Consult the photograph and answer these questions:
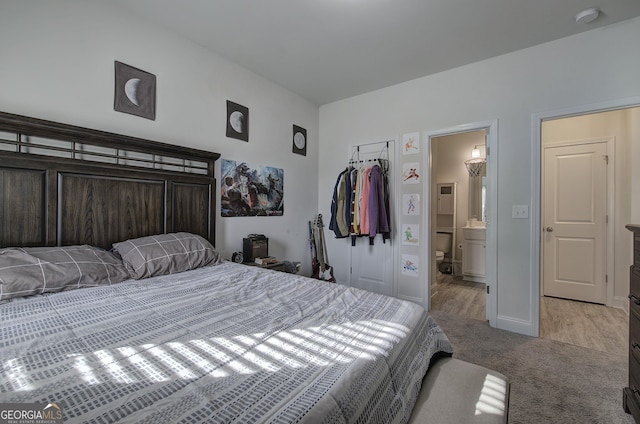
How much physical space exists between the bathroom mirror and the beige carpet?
244 centimetres

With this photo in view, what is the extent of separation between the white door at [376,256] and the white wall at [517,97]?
364 mm

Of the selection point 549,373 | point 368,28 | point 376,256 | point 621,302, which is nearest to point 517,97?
point 368,28

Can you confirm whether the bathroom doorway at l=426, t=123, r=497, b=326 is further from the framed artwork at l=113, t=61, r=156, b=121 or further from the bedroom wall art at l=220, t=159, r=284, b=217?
the framed artwork at l=113, t=61, r=156, b=121

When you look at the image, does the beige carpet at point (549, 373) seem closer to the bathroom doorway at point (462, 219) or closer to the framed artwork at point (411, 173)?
the bathroom doorway at point (462, 219)

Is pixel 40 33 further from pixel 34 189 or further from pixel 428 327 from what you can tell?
pixel 428 327

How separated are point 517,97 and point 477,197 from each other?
7.66ft

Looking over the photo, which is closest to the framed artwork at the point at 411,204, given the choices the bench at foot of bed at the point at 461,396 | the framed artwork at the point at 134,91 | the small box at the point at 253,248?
the small box at the point at 253,248

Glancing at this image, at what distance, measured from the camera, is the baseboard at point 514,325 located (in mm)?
2547

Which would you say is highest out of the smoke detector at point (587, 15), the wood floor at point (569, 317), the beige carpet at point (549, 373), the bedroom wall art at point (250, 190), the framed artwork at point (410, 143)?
the smoke detector at point (587, 15)

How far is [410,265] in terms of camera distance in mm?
3279

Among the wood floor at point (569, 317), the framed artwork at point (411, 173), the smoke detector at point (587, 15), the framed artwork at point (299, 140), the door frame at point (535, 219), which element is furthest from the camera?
the framed artwork at point (299, 140)

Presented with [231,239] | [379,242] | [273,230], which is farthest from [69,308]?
[379,242]

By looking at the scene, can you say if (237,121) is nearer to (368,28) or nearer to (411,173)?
(368,28)

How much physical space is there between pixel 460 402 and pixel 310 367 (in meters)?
0.64
